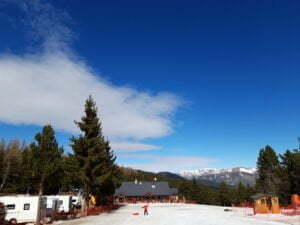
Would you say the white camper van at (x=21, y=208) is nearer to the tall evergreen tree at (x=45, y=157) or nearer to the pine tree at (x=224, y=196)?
the tall evergreen tree at (x=45, y=157)

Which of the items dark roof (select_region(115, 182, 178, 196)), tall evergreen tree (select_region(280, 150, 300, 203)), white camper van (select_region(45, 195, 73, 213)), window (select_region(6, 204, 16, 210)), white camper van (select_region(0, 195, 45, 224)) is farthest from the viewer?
dark roof (select_region(115, 182, 178, 196))

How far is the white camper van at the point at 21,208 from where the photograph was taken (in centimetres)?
3228

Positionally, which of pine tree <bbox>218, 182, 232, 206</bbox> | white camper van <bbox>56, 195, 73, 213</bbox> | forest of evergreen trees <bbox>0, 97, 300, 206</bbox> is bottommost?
pine tree <bbox>218, 182, 232, 206</bbox>

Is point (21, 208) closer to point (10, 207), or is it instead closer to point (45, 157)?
point (10, 207)

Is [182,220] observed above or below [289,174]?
below

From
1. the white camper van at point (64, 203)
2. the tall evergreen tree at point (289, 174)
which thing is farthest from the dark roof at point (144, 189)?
the white camper van at point (64, 203)

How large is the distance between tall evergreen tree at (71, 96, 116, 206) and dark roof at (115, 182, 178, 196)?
49478 mm

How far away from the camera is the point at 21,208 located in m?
32.9

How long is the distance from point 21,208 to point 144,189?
60.7m

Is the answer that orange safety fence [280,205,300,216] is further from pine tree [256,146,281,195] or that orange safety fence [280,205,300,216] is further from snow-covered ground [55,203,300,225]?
pine tree [256,146,281,195]

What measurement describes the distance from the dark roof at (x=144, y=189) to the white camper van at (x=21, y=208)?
56629mm

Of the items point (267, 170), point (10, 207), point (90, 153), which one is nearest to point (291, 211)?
point (90, 153)

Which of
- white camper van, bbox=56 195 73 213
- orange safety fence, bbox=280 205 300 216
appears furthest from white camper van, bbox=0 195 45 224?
orange safety fence, bbox=280 205 300 216

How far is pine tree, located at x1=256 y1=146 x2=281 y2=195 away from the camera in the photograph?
72.1 m
